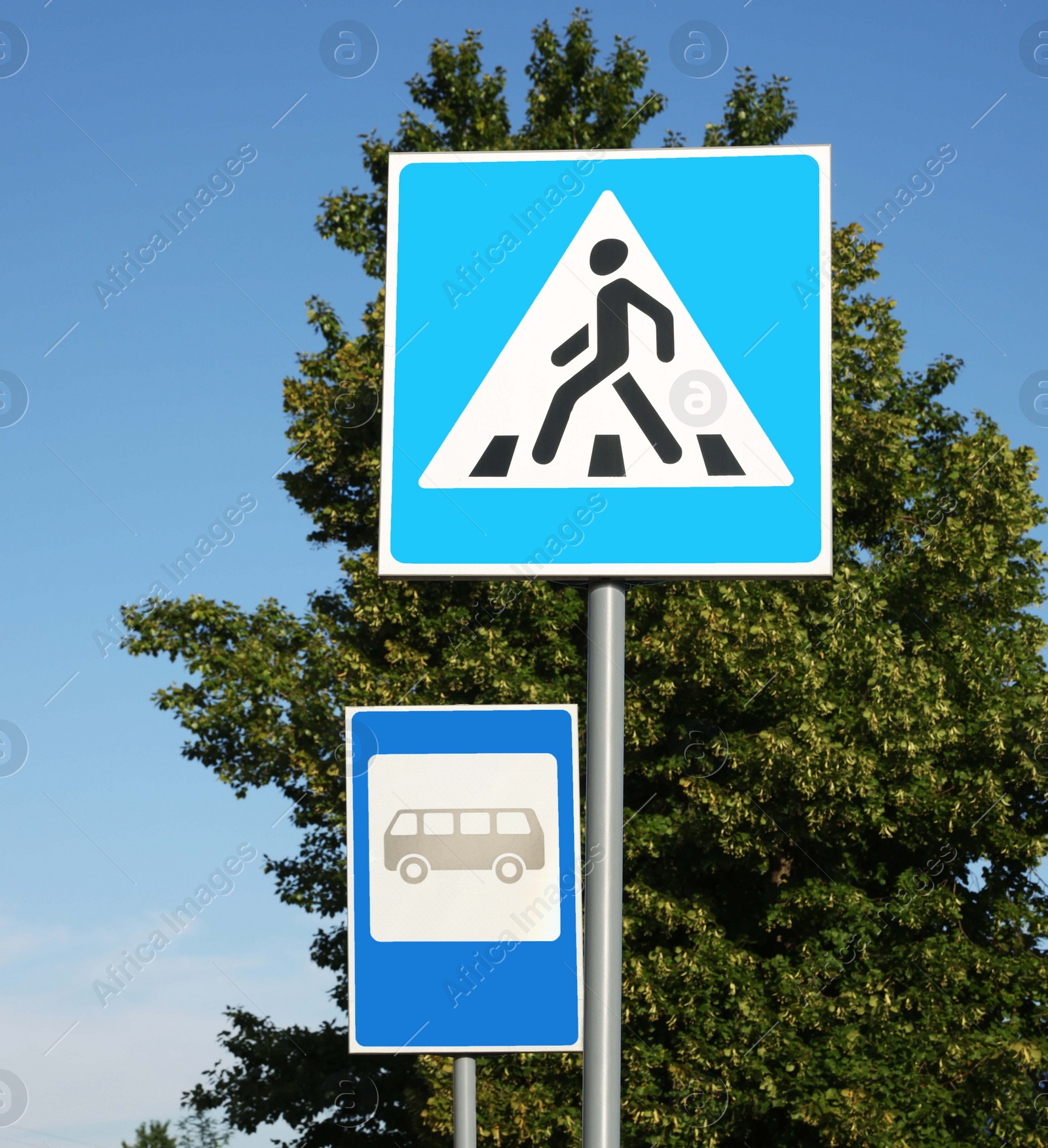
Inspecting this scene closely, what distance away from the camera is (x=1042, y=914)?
18.8 meters

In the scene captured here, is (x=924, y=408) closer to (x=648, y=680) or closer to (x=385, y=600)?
(x=648, y=680)

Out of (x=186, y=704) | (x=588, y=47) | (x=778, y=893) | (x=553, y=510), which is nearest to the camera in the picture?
(x=553, y=510)

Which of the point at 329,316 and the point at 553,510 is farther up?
the point at 329,316

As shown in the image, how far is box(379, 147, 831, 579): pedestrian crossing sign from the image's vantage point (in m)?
2.79

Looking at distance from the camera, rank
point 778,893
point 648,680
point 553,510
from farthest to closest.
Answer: point 778,893 < point 648,680 < point 553,510

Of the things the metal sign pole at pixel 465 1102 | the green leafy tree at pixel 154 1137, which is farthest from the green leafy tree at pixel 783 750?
the green leafy tree at pixel 154 1137

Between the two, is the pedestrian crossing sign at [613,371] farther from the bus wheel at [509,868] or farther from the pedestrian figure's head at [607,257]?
the bus wheel at [509,868]

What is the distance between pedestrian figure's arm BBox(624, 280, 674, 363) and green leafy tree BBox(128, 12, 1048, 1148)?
13.5 metres

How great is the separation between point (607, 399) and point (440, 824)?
119cm

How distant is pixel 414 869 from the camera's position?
11.2 ft

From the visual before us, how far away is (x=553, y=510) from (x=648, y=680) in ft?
48.2

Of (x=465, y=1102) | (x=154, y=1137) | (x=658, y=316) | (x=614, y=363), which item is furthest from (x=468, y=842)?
(x=154, y=1137)

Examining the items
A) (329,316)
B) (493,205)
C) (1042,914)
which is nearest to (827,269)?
(493,205)

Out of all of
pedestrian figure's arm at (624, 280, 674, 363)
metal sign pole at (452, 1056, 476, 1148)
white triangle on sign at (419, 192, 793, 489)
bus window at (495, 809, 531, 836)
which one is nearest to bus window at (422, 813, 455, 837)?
bus window at (495, 809, 531, 836)
